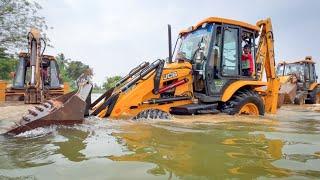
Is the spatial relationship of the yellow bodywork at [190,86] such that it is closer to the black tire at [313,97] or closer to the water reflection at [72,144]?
the water reflection at [72,144]

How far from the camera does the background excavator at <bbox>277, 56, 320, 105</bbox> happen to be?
64.1 ft

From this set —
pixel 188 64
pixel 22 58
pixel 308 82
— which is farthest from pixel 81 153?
pixel 308 82

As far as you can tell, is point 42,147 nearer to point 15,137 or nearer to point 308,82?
point 15,137

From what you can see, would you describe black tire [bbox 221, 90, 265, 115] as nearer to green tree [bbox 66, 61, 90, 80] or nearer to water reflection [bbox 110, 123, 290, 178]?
water reflection [bbox 110, 123, 290, 178]

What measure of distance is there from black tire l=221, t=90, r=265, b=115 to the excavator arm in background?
1.30m

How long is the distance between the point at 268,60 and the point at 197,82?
3.00 m

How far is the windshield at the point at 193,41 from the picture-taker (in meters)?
8.75

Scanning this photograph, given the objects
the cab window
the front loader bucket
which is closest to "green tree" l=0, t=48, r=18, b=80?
the cab window

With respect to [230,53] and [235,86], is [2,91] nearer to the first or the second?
[230,53]

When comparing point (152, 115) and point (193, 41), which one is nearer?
point (152, 115)

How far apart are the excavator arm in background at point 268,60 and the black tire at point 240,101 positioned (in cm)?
130

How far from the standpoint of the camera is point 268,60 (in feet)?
35.1

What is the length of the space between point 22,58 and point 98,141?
1103cm

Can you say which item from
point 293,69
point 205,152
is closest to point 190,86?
point 205,152
